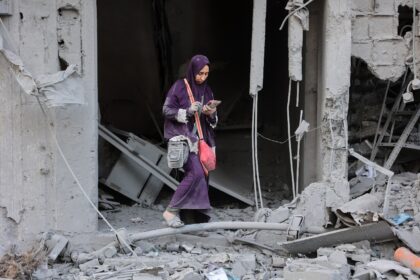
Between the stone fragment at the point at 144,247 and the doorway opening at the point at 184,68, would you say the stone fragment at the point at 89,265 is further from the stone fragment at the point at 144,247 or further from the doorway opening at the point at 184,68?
the doorway opening at the point at 184,68

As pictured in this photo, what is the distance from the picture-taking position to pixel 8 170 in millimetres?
6375

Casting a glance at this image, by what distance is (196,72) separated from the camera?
651 cm

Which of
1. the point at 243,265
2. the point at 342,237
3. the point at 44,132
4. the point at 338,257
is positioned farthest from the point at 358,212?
the point at 44,132

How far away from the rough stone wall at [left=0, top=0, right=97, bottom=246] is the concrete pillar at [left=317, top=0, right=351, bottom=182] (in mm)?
2302

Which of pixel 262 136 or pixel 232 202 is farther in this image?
pixel 262 136

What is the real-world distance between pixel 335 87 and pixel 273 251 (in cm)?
173

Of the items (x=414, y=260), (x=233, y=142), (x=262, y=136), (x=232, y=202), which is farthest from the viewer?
(x=233, y=142)

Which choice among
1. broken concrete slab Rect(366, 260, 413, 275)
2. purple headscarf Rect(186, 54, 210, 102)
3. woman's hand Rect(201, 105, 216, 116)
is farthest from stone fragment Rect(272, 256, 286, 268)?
purple headscarf Rect(186, 54, 210, 102)

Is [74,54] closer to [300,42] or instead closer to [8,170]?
[8,170]

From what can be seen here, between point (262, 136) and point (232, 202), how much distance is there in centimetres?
114

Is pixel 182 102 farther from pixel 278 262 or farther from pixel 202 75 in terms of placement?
pixel 278 262

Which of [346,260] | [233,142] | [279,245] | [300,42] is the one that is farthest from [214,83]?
[346,260]

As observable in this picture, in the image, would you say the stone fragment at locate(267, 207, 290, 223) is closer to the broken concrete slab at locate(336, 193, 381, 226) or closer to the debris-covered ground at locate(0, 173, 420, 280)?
the debris-covered ground at locate(0, 173, 420, 280)

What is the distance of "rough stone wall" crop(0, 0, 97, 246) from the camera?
20.8 ft
